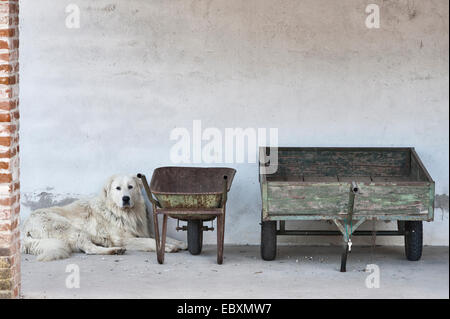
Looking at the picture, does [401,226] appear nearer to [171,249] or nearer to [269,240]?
[269,240]

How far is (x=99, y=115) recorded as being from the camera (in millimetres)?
9750

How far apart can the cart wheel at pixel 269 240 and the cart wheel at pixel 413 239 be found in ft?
4.48

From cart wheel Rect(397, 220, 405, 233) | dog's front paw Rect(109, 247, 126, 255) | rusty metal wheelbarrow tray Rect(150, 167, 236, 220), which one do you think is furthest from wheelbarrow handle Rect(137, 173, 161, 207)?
cart wheel Rect(397, 220, 405, 233)

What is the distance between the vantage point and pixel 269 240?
888 cm

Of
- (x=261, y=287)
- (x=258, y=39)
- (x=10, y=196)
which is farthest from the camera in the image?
(x=258, y=39)

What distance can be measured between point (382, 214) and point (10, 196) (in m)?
3.51

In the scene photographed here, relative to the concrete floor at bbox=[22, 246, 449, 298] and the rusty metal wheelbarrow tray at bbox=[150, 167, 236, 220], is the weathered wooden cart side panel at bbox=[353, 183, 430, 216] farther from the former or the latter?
the rusty metal wheelbarrow tray at bbox=[150, 167, 236, 220]

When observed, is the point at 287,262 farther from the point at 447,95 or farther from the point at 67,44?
the point at 67,44

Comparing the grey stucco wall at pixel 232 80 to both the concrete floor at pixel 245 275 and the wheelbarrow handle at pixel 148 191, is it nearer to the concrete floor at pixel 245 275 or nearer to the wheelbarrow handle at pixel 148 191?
the concrete floor at pixel 245 275

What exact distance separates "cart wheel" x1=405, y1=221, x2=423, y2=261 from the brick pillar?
13.0 ft

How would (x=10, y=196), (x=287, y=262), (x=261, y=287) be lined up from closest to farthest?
1. (x=10, y=196)
2. (x=261, y=287)
3. (x=287, y=262)

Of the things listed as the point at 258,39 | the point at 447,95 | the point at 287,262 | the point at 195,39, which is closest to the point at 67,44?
the point at 195,39

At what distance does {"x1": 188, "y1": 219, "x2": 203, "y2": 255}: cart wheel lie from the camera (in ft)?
29.9

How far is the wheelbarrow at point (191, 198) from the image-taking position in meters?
8.68
